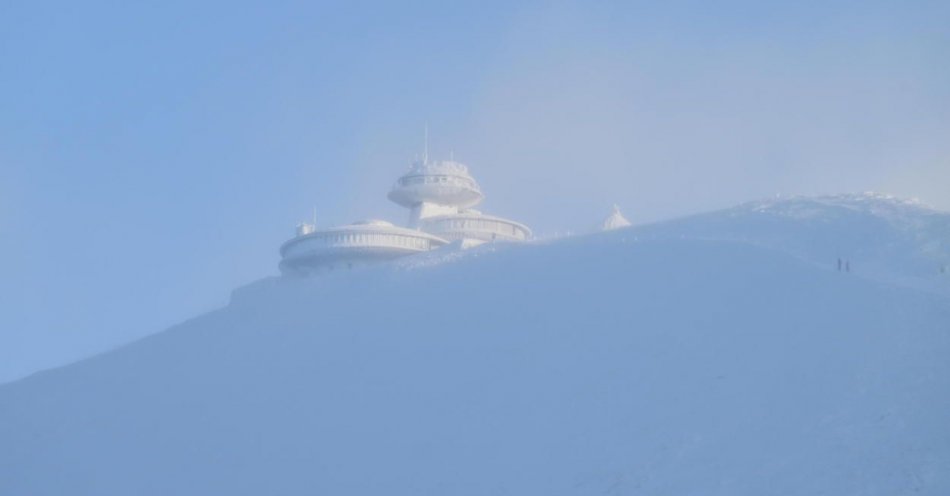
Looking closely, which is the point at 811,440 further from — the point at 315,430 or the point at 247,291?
the point at 247,291

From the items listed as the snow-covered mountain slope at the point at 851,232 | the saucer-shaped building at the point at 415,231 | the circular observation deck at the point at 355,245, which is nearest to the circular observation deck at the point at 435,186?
the saucer-shaped building at the point at 415,231

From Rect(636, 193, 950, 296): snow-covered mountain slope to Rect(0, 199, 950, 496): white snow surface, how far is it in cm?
12

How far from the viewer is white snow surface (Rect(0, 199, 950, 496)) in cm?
2548

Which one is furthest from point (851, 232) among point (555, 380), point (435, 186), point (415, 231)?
point (435, 186)

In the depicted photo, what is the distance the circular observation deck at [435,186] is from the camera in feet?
177

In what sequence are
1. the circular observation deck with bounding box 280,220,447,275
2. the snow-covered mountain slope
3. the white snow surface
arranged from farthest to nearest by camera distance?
the circular observation deck with bounding box 280,220,447,275 < the snow-covered mountain slope < the white snow surface

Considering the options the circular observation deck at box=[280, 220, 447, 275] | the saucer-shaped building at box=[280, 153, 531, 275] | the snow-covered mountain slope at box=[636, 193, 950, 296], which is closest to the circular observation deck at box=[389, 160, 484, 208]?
the saucer-shaped building at box=[280, 153, 531, 275]

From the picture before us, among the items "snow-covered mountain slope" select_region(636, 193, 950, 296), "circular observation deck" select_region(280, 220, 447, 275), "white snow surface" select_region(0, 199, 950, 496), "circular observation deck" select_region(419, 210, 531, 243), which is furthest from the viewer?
"circular observation deck" select_region(419, 210, 531, 243)

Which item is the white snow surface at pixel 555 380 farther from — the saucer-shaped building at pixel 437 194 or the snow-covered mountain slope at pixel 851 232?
the saucer-shaped building at pixel 437 194

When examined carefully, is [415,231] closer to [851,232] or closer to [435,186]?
[435,186]

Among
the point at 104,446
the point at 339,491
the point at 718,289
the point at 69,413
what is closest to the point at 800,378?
the point at 718,289

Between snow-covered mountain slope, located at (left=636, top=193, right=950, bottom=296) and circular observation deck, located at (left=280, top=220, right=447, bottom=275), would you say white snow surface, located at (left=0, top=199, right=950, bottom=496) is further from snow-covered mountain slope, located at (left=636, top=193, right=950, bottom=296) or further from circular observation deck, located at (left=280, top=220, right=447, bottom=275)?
circular observation deck, located at (left=280, top=220, right=447, bottom=275)

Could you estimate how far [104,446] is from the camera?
36.9 m

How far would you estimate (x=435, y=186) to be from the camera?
53938mm
